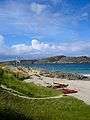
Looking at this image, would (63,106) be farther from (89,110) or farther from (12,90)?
(12,90)

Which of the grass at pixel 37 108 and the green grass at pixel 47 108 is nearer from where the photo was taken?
the grass at pixel 37 108

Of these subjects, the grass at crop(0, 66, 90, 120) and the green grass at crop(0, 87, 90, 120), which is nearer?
the grass at crop(0, 66, 90, 120)

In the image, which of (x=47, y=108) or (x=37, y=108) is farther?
(x=47, y=108)

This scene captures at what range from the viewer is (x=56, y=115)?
31672 mm

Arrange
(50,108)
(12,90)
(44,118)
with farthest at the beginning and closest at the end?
1. (12,90)
2. (50,108)
3. (44,118)

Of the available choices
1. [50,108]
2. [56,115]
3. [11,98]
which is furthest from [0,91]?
[56,115]

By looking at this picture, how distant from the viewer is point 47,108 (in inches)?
1385

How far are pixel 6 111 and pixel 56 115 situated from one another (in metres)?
6.60

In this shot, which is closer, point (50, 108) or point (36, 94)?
point (50, 108)

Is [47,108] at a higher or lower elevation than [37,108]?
lower

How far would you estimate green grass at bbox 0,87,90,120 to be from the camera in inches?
1191

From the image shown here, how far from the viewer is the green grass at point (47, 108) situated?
30241 millimetres

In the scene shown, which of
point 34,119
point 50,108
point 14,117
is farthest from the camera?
point 50,108

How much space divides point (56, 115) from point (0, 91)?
8.40m
